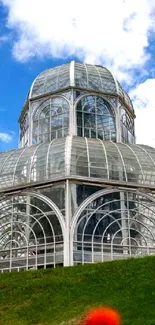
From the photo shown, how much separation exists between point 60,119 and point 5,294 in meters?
21.1

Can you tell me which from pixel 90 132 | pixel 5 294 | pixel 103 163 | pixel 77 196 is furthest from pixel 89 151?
pixel 5 294

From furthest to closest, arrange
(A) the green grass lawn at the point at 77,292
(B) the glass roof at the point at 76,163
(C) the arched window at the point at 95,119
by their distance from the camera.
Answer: (C) the arched window at the point at 95,119
(B) the glass roof at the point at 76,163
(A) the green grass lawn at the point at 77,292

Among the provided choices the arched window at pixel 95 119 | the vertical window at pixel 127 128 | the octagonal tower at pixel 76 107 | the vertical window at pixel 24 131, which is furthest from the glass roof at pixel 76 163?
the vertical window at pixel 24 131

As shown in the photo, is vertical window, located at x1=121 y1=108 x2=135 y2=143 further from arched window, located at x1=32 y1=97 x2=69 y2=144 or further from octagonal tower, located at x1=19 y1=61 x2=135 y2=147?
arched window, located at x1=32 y1=97 x2=69 y2=144

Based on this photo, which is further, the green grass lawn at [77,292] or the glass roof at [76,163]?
the glass roof at [76,163]

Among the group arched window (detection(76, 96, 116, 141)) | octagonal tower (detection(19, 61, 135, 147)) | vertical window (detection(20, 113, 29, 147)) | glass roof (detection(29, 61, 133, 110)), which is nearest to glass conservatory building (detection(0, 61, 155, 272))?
arched window (detection(76, 96, 116, 141))

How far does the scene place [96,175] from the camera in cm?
2808

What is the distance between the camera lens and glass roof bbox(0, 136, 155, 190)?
28.1 metres

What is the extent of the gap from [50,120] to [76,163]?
35.5ft

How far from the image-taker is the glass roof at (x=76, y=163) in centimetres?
2812

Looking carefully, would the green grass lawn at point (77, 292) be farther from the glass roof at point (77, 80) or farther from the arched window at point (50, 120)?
the glass roof at point (77, 80)

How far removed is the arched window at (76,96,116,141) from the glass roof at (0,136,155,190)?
261 inches

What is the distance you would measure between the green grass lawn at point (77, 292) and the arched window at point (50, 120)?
17.5 meters

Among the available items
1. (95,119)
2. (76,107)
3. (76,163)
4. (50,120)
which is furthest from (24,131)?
(76,163)
